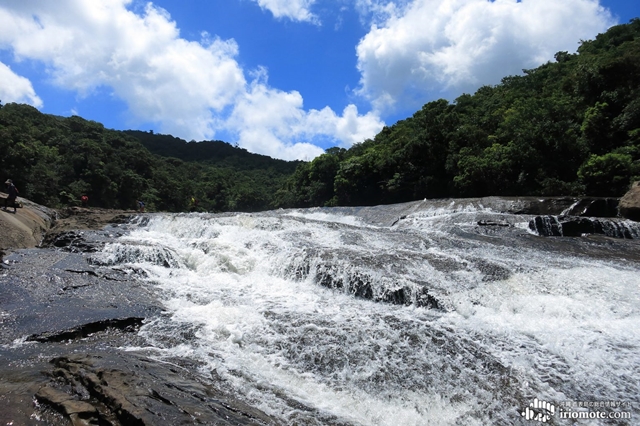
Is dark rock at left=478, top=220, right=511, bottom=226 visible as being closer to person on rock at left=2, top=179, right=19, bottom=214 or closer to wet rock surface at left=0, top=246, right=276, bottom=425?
wet rock surface at left=0, top=246, right=276, bottom=425

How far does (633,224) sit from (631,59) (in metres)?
15.3

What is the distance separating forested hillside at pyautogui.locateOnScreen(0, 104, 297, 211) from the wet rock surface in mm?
26160

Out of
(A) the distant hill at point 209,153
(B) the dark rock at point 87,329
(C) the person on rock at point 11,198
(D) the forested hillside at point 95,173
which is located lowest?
(B) the dark rock at point 87,329

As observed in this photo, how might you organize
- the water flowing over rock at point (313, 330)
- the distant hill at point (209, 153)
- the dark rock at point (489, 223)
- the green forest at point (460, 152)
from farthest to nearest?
the distant hill at point (209, 153), the green forest at point (460, 152), the dark rock at point (489, 223), the water flowing over rock at point (313, 330)

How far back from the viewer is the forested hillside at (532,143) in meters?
19.5

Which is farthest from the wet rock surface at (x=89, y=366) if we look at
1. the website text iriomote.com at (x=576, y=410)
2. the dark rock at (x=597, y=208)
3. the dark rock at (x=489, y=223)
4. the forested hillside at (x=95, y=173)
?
the forested hillside at (x=95, y=173)

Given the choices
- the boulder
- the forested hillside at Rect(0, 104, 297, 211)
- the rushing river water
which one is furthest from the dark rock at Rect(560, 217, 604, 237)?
the forested hillside at Rect(0, 104, 297, 211)

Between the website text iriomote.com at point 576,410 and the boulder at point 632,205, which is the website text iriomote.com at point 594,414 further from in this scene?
the boulder at point 632,205

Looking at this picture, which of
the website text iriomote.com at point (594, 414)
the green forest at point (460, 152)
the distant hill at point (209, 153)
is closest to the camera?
the website text iriomote.com at point (594, 414)

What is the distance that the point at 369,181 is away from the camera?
1460 inches

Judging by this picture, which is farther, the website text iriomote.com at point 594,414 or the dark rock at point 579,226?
the dark rock at point 579,226

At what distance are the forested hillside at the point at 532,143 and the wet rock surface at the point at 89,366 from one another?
67.1 feet

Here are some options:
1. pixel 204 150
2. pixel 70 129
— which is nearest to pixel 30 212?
pixel 70 129

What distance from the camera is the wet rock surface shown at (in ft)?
10.2
